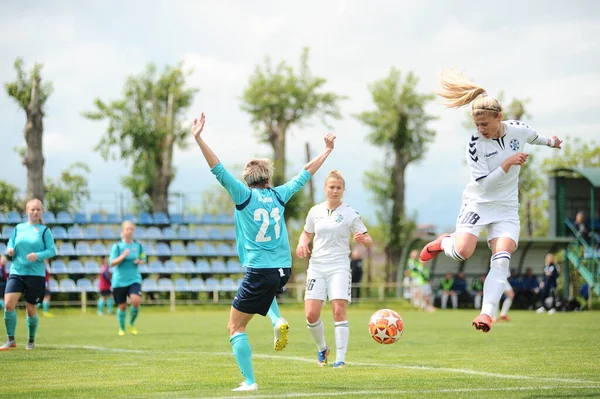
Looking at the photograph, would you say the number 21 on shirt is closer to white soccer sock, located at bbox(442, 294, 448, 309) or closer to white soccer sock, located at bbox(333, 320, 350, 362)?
white soccer sock, located at bbox(333, 320, 350, 362)

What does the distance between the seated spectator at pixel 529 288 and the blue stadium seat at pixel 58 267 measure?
60.4 feet

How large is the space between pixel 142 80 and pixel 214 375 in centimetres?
4204

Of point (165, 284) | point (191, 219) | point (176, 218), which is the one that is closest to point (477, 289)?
point (165, 284)

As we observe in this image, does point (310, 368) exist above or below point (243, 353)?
below

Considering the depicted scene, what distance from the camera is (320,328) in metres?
10.4

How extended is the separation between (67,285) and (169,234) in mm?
5448

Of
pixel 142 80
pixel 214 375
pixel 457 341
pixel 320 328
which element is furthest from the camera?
pixel 142 80

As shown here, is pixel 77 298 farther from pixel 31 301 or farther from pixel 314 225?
pixel 314 225

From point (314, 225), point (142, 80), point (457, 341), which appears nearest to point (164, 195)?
point (142, 80)

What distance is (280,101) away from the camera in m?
55.0

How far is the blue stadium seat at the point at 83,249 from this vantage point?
36562 mm

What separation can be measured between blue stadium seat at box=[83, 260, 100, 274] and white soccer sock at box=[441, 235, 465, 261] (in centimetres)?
2869

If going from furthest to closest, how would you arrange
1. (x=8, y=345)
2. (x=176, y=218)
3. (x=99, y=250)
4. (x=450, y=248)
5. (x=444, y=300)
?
(x=176, y=218)
(x=99, y=250)
(x=444, y=300)
(x=8, y=345)
(x=450, y=248)

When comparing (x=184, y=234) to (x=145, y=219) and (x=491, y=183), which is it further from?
(x=491, y=183)
